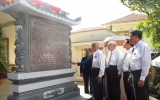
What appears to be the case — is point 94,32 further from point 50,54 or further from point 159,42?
point 50,54

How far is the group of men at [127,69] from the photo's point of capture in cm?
306

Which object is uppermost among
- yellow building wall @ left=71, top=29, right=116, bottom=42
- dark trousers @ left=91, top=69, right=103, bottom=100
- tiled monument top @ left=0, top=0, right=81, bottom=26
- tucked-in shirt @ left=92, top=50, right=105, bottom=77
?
yellow building wall @ left=71, top=29, right=116, bottom=42

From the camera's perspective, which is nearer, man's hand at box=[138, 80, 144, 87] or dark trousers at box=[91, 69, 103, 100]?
→ man's hand at box=[138, 80, 144, 87]

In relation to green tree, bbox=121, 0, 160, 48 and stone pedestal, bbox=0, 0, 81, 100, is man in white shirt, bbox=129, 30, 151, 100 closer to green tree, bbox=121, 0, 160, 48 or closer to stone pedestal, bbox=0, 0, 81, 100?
stone pedestal, bbox=0, 0, 81, 100

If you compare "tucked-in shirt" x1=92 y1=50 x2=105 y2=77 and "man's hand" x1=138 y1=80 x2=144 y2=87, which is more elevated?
"tucked-in shirt" x1=92 y1=50 x2=105 y2=77

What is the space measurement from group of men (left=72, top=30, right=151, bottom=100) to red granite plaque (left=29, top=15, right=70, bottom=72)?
2.95 ft

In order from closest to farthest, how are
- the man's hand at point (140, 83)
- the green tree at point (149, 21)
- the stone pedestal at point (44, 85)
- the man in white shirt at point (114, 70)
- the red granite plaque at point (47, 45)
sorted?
1. the man's hand at point (140, 83)
2. the stone pedestal at point (44, 85)
3. the red granite plaque at point (47, 45)
4. the man in white shirt at point (114, 70)
5. the green tree at point (149, 21)

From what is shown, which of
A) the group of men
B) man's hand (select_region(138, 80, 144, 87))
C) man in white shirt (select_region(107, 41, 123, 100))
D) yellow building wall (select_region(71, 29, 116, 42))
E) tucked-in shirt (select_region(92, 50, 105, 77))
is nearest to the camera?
man's hand (select_region(138, 80, 144, 87))

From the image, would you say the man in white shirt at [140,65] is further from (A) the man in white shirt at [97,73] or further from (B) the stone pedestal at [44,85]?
(B) the stone pedestal at [44,85]

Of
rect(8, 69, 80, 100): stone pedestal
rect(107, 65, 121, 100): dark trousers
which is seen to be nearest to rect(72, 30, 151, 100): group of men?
rect(107, 65, 121, 100): dark trousers

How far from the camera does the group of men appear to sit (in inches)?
120

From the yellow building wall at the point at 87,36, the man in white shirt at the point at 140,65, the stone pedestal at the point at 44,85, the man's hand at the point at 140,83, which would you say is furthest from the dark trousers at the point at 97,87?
the yellow building wall at the point at 87,36

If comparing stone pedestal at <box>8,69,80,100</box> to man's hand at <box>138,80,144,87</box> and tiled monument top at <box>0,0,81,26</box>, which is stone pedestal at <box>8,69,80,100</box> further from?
man's hand at <box>138,80,144,87</box>

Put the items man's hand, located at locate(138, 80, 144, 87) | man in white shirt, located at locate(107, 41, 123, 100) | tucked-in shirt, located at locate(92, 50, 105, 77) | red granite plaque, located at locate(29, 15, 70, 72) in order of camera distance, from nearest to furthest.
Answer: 1. man's hand, located at locate(138, 80, 144, 87)
2. red granite plaque, located at locate(29, 15, 70, 72)
3. tucked-in shirt, located at locate(92, 50, 105, 77)
4. man in white shirt, located at locate(107, 41, 123, 100)
